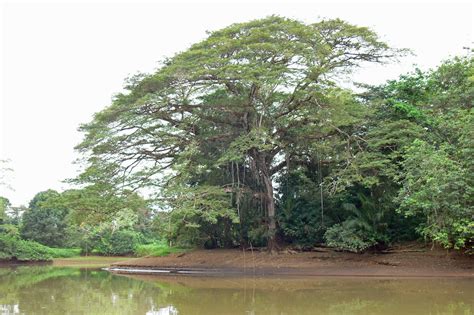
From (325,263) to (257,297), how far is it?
25.0 feet

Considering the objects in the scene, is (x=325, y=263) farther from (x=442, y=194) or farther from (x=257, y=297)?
(x=257, y=297)

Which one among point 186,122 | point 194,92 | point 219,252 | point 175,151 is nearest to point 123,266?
point 219,252

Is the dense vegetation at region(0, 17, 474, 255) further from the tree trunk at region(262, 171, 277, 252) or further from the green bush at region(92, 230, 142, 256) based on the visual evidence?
the green bush at region(92, 230, 142, 256)

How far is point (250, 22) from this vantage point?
18719 millimetres

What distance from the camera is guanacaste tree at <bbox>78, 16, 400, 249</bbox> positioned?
17.8 meters

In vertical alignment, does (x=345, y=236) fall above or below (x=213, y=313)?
above

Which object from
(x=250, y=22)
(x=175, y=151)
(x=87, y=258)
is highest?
(x=250, y=22)

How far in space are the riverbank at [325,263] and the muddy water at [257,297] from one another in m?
1.77

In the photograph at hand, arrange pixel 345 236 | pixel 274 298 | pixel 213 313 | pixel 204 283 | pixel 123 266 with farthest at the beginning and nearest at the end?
pixel 123 266 < pixel 345 236 < pixel 204 283 < pixel 274 298 < pixel 213 313

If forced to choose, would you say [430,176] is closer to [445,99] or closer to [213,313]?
[445,99]

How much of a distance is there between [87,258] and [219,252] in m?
20.7

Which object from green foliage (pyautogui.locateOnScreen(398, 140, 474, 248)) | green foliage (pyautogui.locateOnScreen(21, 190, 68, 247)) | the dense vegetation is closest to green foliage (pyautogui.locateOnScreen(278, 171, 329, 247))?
the dense vegetation

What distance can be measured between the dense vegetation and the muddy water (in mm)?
3024

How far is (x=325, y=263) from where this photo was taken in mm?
18422
